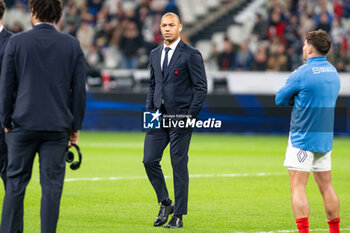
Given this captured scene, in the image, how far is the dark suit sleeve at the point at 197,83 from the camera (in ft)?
26.2

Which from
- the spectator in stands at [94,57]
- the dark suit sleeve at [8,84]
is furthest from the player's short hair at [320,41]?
the spectator in stands at [94,57]

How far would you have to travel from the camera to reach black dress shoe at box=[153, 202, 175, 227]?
8125mm

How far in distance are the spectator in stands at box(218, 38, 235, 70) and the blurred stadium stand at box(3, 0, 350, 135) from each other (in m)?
0.03

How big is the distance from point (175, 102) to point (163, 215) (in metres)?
1.35

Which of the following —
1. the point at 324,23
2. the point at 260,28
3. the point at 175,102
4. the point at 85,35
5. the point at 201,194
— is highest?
the point at 175,102

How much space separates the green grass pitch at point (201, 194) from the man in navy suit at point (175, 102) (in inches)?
15.7

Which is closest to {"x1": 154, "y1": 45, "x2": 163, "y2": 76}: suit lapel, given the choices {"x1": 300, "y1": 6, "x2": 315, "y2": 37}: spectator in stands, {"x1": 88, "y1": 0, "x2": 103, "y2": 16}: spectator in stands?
{"x1": 300, "y1": 6, "x2": 315, "y2": 37}: spectator in stands

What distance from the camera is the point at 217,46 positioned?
82.8ft

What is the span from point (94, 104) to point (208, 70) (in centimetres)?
422

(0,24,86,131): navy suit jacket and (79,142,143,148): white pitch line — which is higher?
(0,24,86,131): navy suit jacket

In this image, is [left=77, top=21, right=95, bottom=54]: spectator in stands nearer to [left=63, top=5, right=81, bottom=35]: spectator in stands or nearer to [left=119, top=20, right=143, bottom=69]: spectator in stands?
[left=63, top=5, right=81, bottom=35]: spectator in stands

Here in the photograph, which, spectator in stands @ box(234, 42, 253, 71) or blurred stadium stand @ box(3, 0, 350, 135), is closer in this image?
blurred stadium stand @ box(3, 0, 350, 135)

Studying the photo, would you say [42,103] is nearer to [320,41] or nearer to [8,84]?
[8,84]

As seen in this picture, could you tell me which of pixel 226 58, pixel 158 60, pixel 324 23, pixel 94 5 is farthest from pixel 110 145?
pixel 94 5
